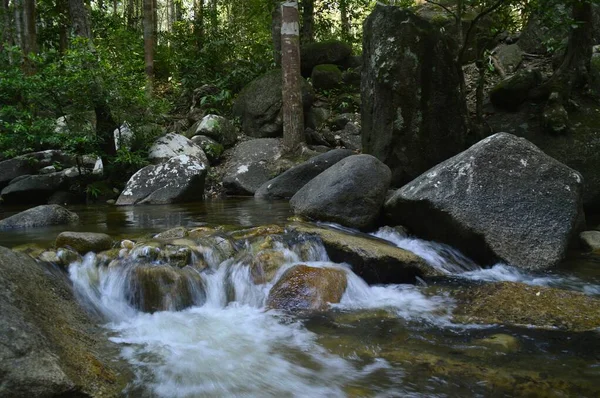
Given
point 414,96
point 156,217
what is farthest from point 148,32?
point 414,96

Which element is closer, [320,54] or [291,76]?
[291,76]

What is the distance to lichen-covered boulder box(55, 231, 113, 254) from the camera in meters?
4.58

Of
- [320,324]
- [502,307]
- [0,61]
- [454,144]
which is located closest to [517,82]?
[454,144]

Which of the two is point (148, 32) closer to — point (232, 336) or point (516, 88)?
point (516, 88)

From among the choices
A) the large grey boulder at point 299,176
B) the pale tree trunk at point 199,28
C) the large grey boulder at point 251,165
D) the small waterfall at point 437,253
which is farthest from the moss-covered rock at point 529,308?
the pale tree trunk at point 199,28

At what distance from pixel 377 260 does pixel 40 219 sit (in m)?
4.95

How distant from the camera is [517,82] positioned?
8539 millimetres

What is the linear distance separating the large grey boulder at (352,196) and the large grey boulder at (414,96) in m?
1.51

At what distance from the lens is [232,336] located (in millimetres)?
3559

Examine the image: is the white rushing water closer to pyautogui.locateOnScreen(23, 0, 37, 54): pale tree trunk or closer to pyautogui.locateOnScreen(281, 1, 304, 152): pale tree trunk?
pyautogui.locateOnScreen(281, 1, 304, 152): pale tree trunk

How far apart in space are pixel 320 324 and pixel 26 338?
2019 mm

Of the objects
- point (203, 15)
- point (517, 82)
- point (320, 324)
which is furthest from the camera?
point (203, 15)

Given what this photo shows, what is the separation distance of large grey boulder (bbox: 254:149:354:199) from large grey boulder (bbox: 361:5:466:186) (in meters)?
1.05

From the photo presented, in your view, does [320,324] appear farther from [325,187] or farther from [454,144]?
[454,144]
